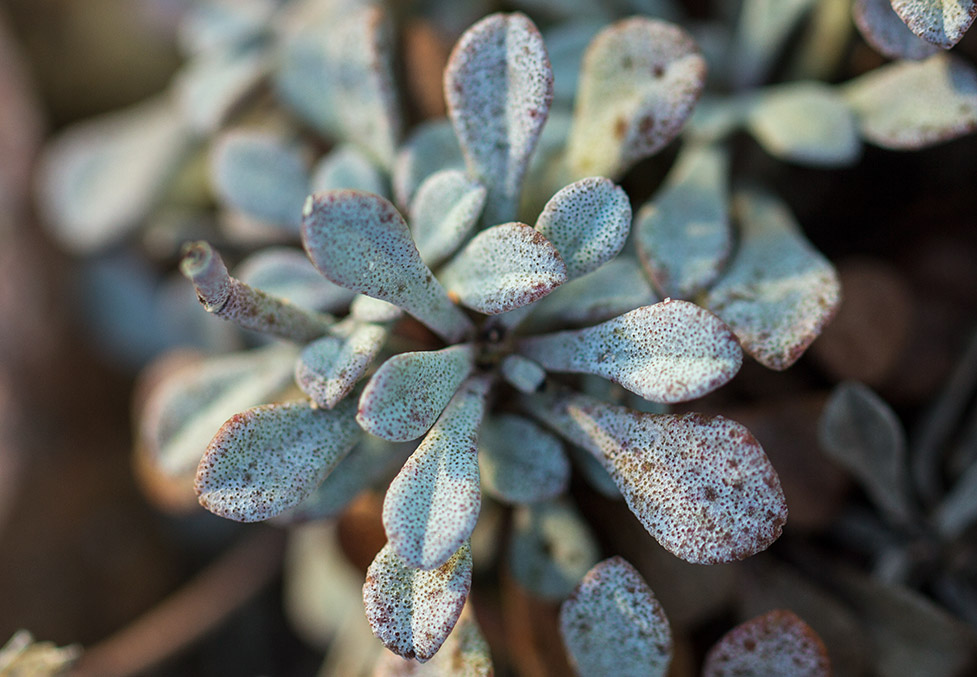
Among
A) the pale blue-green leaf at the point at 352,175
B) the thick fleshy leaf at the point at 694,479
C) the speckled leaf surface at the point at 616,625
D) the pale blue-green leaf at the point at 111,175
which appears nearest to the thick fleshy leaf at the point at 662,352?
the thick fleshy leaf at the point at 694,479

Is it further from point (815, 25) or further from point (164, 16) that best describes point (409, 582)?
point (164, 16)

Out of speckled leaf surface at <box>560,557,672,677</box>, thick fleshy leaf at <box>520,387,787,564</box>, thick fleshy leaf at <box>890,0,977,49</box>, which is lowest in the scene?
speckled leaf surface at <box>560,557,672,677</box>

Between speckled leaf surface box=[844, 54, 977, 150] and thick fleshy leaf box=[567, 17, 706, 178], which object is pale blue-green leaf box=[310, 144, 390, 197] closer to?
thick fleshy leaf box=[567, 17, 706, 178]

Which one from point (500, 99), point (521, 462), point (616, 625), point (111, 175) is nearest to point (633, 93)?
point (500, 99)

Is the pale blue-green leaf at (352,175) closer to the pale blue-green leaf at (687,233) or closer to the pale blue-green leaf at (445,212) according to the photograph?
the pale blue-green leaf at (445,212)

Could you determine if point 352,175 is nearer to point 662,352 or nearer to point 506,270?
point 506,270

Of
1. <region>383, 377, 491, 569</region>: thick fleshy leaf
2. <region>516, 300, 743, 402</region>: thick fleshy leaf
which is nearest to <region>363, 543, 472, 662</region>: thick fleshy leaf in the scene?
<region>383, 377, 491, 569</region>: thick fleshy leaf

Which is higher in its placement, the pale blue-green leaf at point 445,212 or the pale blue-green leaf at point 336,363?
the pale blue-green leaf at point 445,212

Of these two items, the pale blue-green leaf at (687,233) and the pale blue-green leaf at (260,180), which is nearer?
the pale blue-green leaf at (687,233)
